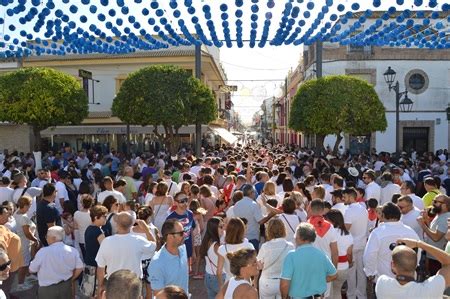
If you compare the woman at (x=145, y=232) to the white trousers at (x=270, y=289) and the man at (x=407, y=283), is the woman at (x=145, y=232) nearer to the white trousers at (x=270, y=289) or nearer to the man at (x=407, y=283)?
the white trousers at (x=270, y=289)

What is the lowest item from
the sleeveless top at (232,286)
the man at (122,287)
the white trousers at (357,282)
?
the white trousers at (357,282)

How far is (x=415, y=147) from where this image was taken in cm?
3141

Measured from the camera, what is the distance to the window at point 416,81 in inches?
1219

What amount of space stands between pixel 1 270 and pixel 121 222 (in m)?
1.21

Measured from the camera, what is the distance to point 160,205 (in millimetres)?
7801

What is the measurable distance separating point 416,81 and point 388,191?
24.2 m

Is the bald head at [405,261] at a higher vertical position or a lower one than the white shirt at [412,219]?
higher

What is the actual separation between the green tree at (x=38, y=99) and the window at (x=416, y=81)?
1957 cm

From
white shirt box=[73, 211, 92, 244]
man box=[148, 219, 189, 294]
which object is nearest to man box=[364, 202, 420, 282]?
man box=[148, 219, 189, 294]

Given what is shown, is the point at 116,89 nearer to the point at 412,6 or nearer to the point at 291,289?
the point at 412,6

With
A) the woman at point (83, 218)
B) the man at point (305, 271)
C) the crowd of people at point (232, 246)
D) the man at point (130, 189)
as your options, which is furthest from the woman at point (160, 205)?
the man at point (305, 271)

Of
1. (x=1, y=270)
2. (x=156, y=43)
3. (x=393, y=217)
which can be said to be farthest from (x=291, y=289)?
(x=156, y=43)

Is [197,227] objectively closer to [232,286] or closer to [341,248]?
[341,248]

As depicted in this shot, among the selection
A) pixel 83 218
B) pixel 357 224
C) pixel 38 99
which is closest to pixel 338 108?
pixel 38 99
